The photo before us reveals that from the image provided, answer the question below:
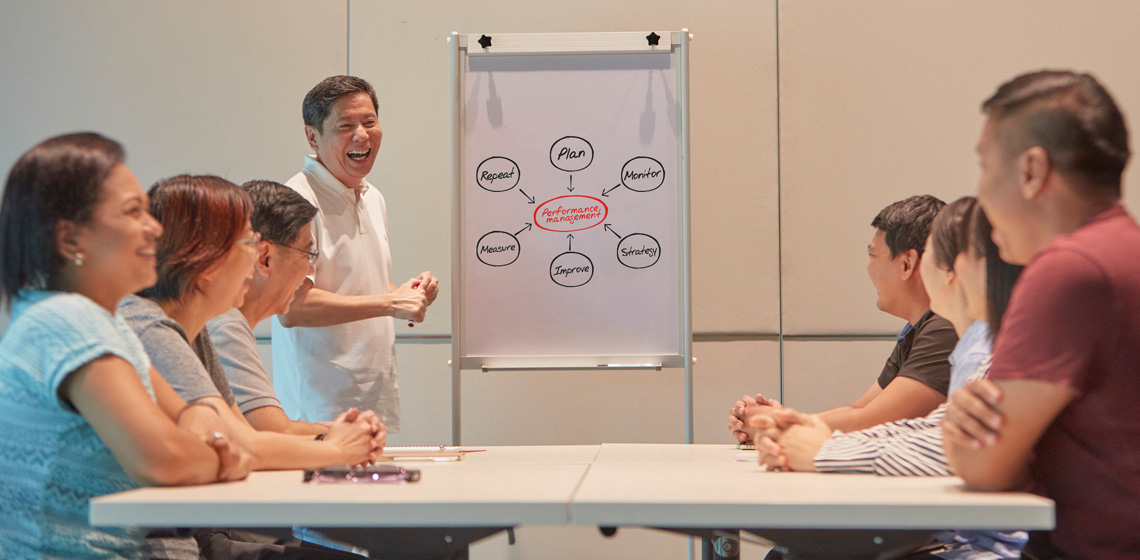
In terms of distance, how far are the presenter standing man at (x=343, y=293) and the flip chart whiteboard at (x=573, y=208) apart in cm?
27

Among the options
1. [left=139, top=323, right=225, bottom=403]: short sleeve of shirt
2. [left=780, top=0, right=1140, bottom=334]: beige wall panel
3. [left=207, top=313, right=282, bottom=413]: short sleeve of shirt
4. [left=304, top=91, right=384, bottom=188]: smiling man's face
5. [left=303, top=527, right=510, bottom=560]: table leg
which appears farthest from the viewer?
[left=780, top=0, right=1140, bottom=334]: beige wall panel

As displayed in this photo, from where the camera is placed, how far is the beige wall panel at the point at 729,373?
3.74m

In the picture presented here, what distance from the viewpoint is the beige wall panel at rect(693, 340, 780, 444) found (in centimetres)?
374

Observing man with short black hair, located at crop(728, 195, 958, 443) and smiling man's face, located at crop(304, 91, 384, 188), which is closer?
man with short black hair, located at crop(728, 195, 958, 443)

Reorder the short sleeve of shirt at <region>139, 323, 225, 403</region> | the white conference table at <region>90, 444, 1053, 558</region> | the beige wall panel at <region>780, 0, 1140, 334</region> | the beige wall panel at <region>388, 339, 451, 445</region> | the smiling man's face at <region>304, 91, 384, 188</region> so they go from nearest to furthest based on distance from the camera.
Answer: the white conference table at <region>90, 444, 1053, 558</region>
the short sleeve of shirt at <region>139, 323, 225, 403</region>
the smiling man's face at <region>304, 91, 384, 188</region>
the beige wall panel at <region>780, 0, 1140, 334</region>
the beige wall panel at <region>388, 339, 451, 445</region>

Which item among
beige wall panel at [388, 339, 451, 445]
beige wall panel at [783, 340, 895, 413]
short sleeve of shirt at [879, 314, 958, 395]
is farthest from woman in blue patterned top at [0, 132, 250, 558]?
beige wall panel at [783, 340, 895, 413]

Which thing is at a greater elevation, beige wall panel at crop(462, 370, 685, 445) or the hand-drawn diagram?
the hand-drawn diagram

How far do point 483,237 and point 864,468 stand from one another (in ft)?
5.98

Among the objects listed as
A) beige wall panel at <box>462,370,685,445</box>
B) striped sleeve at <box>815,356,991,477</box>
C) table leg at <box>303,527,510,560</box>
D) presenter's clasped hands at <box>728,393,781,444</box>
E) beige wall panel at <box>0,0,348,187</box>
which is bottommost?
beige wall panel at <box>462,370,685,445</box>

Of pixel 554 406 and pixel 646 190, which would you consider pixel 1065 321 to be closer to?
pixel 646 190

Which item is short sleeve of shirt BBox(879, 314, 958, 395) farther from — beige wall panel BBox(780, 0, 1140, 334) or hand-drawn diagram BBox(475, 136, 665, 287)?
beige wall panel BBox(780, 0, 1140, 334)

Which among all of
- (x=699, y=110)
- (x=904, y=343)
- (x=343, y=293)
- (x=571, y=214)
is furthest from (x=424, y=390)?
(x=904, y=343)

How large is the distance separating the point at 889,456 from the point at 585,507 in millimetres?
613

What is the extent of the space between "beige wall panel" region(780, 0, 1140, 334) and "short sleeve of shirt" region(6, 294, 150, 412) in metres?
2.89
